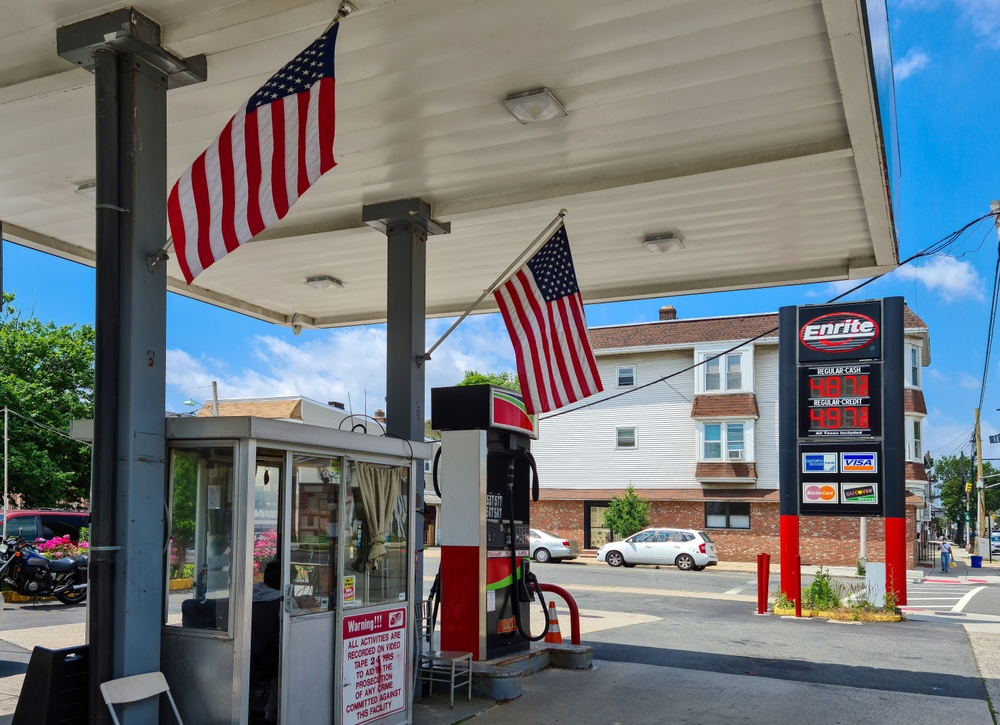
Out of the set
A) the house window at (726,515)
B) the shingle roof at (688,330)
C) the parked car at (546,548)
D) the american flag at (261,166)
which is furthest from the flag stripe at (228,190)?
the house window at (726,515)

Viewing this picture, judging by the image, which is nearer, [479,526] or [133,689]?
[133,689]

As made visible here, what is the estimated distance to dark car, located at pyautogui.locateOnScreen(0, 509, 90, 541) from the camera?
61.4ft

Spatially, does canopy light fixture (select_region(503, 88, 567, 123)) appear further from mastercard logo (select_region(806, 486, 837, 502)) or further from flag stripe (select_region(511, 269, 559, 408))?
mastercard logo (select_region(806, 486, 837, 502))

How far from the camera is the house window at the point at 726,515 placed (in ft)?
121

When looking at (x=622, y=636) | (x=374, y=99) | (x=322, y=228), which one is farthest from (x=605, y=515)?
(x=374, y=99)

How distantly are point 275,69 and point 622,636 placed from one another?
32.8 feet

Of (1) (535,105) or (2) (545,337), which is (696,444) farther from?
(1) (535,105)

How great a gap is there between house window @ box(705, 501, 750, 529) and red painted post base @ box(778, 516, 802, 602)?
19.6m

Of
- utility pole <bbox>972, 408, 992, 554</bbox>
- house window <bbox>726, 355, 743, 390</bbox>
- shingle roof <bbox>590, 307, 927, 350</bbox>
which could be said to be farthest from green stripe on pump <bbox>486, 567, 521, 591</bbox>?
utility pole <bbox>972, 408, 992, 554</bbox>

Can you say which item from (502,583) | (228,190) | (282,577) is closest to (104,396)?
(228,190)

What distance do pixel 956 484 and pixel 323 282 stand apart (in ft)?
344

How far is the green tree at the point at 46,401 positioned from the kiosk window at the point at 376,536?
79.6ft

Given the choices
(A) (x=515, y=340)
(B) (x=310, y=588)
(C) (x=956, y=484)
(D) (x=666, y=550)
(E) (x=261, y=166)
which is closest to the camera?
(E) (x=261, y=166)

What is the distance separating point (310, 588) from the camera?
6.61 metres
